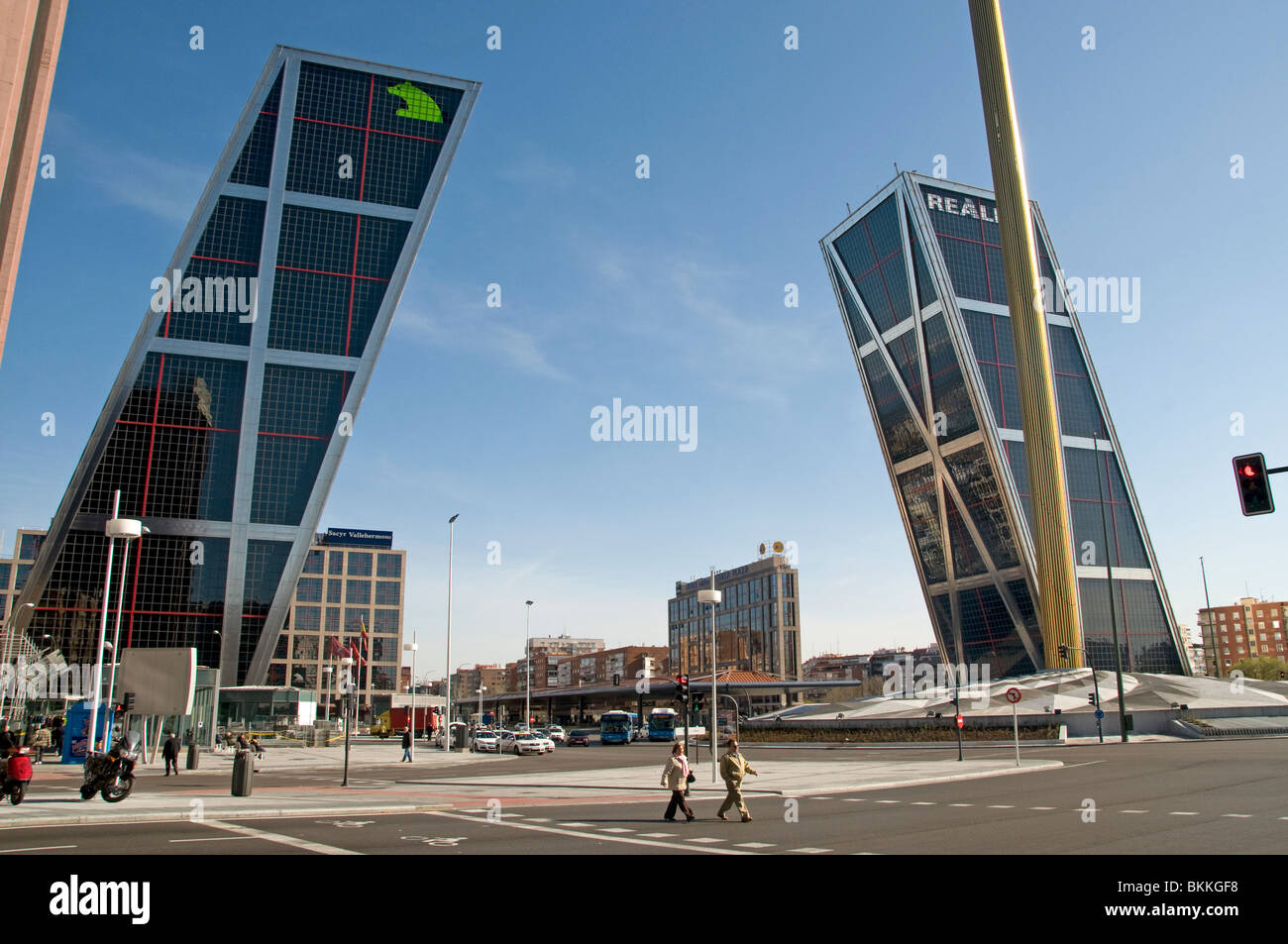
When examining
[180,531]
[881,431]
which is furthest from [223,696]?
[881,431]

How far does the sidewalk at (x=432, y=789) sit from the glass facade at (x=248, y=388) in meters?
27.9

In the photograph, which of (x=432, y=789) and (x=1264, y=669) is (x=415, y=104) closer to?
(x=432, y=789)

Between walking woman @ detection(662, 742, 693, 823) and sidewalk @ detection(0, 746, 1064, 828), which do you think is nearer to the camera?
walking woman @ detection(662, 742, 693, 823)

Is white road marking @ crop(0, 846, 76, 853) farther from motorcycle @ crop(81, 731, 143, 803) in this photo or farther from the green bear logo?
the green bear logo

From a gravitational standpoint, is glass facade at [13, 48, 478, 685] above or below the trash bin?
above

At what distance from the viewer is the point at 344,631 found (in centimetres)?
14088

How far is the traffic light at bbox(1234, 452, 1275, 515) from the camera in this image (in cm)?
1599

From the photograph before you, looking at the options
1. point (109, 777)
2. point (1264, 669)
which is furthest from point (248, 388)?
point (1264, 669)

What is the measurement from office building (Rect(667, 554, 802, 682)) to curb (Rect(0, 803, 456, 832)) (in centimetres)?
13235

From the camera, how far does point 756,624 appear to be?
16950 centimetres

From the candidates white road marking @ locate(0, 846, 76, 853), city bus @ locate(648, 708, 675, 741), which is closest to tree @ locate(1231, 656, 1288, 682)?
city bus @ locate(648, 708, 675, 741)

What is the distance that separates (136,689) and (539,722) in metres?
150

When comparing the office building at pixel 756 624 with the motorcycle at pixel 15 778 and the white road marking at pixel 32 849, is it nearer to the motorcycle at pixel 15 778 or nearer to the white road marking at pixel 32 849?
the motorcycle at pixel 15 778

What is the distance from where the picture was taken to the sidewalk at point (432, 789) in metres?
18.2
